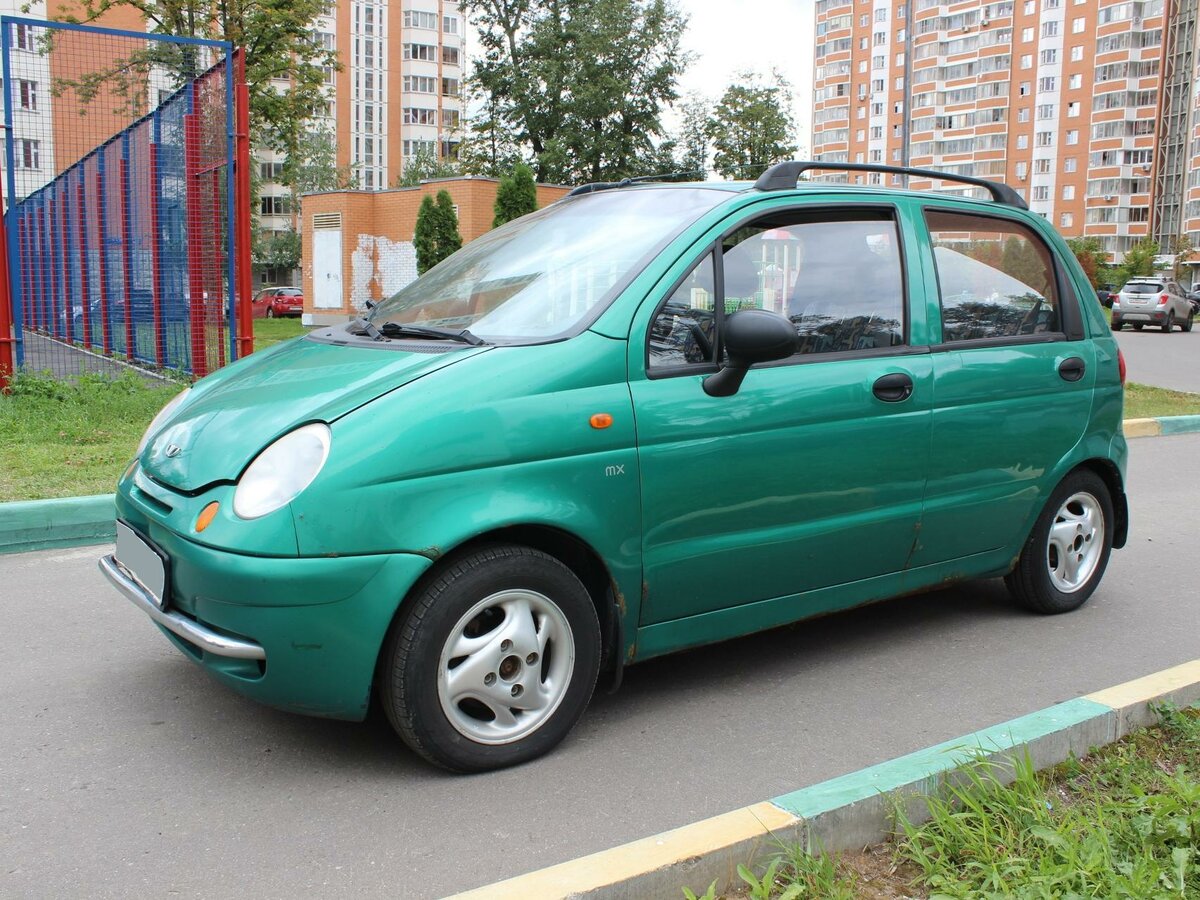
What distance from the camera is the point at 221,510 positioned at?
3.02 metres

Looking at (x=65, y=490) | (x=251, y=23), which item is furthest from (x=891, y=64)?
(x=65, y=490)

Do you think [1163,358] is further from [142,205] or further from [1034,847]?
[1034,847]

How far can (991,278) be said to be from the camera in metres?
4.59

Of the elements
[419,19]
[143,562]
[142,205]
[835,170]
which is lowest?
[143,562]

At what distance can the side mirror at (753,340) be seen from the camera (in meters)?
3.46

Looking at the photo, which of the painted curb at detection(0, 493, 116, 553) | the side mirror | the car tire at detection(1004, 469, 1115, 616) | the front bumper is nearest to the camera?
the front bumper

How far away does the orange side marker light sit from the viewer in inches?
119

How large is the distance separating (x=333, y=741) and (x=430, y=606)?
0.73m

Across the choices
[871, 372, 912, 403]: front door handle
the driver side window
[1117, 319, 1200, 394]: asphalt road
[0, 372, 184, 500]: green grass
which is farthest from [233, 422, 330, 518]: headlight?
[1117, 319, 1200, 394]: asphalt road

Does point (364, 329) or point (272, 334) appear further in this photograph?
point (272, 334)

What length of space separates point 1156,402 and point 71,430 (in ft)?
Result: 38.3

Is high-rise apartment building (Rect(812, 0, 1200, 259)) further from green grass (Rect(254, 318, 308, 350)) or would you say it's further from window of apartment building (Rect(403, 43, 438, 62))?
green grass (Rect(254, 318, 308, 350))

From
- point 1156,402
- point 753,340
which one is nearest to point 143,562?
point 753,340

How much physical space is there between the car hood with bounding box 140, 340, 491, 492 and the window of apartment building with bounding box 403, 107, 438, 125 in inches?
3824
